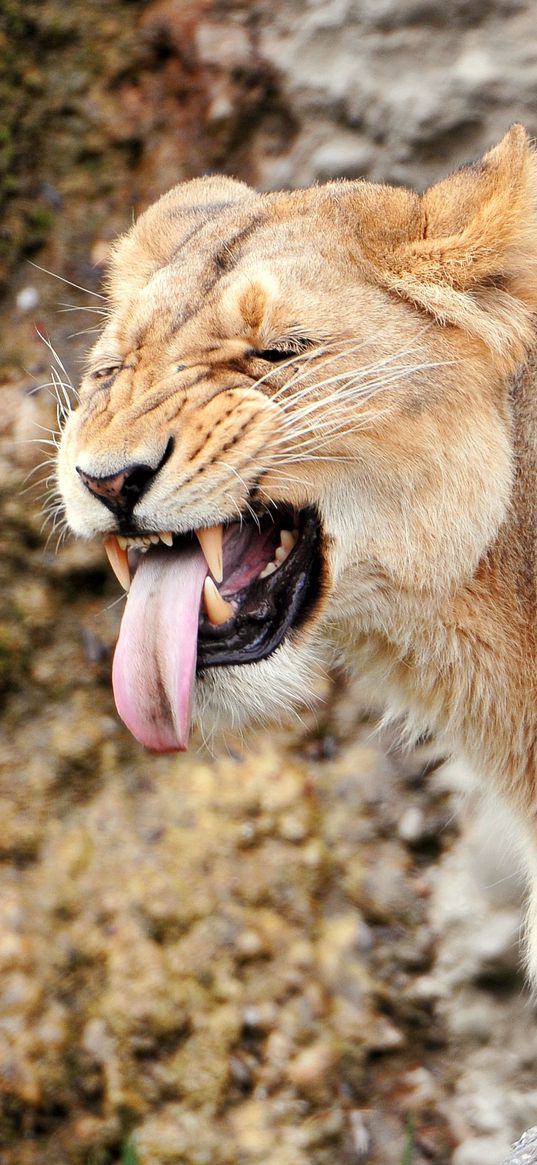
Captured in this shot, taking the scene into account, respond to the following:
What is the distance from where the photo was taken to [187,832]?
4.41m

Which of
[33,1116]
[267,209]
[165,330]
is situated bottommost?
[33,1116]

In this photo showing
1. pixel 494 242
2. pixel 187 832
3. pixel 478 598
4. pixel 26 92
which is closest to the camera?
pixel 494 242

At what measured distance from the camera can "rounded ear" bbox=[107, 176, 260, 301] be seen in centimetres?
297

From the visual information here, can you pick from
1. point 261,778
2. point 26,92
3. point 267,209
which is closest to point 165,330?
point 267,209

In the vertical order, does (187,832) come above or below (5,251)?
below

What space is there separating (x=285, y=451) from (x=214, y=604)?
0.33m

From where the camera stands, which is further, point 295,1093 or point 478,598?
point 295,1093

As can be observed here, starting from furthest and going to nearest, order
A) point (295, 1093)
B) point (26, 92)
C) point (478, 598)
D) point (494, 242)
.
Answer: point (26, 92) → point (295, 1093) → point (478, 598) → point (494, 242)

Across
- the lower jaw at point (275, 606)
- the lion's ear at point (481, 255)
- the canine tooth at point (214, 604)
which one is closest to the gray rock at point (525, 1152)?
the lower jaw at point (275, 606)

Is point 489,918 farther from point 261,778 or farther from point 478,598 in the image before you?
point 478,598

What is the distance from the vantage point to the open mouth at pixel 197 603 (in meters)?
2.39

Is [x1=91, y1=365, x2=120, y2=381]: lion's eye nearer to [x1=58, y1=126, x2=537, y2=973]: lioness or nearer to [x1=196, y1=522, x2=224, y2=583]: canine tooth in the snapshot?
[x1=58, y1=126, x2=537, y2=973]: lioness

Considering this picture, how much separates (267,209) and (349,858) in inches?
94.4

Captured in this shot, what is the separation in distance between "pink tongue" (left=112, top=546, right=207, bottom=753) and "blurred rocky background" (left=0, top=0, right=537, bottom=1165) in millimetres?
1630
